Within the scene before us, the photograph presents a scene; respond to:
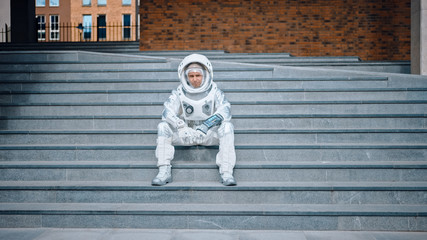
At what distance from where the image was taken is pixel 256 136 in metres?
4.98

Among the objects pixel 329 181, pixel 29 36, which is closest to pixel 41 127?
pixel 329 181

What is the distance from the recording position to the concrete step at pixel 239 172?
168 inches

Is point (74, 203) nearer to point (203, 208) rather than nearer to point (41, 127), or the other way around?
point (203, 208)

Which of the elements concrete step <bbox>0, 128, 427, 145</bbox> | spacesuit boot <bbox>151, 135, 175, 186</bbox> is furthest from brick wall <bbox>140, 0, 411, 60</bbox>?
spacesuit boot <bbox>151, 135, 175, 186</bbox>

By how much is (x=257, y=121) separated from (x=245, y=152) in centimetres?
77

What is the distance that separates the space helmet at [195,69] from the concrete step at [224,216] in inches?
52.8

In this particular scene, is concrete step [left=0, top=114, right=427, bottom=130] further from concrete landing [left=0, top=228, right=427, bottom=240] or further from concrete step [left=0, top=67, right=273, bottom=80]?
concrete landing [left=0, top=228, right=427, bottom=240]

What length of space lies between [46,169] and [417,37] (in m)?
6.89

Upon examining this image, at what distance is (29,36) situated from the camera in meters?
14.8

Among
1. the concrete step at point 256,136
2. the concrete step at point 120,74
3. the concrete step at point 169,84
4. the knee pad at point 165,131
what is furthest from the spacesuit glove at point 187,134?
the concrete step at point 120,74

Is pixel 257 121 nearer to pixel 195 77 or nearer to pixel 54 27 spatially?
pixel 195 77

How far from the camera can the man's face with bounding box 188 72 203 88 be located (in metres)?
4.42

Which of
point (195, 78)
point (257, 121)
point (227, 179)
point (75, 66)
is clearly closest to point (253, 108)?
point (257, 121)

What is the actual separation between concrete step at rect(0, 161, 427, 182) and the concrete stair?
0.04 ft
